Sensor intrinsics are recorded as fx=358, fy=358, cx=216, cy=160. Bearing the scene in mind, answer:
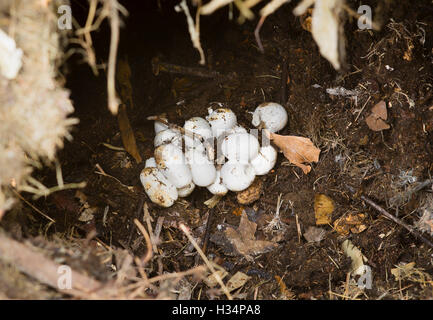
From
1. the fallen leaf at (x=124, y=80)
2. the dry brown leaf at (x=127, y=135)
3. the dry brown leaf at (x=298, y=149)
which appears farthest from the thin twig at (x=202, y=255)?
the fallen leaf at (x=124, y=80)

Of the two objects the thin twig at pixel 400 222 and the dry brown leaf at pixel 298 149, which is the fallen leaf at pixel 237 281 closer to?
the dry brown leaf at pixel 298 149

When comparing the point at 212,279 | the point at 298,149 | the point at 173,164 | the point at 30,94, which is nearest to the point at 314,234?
the point at 298,149

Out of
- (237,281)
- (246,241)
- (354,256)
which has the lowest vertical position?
(237,281)

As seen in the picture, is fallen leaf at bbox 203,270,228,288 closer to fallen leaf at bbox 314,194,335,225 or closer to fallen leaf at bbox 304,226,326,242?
fallen leaf at bbox 304,226,326,242

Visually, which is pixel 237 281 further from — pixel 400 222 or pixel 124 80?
pixel 124 80

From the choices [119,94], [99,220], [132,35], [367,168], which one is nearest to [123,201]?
[99,220]

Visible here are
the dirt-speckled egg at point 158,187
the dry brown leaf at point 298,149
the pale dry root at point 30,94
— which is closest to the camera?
the pale dry root at point 30,94
